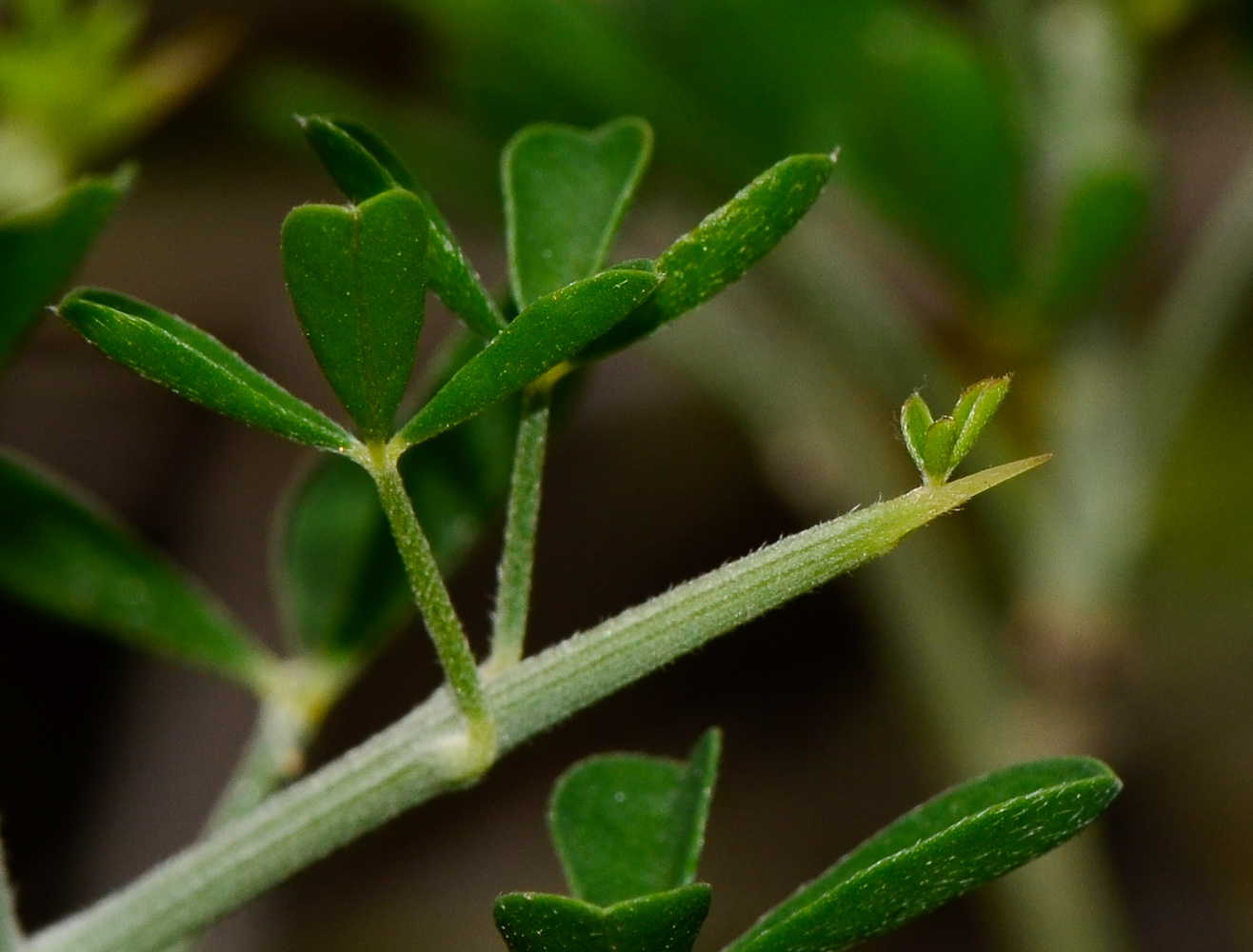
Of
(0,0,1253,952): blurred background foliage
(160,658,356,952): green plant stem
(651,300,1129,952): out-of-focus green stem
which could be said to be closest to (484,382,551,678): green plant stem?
(160,658,356,952): green plant stem

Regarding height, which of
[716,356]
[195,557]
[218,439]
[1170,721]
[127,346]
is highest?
[218,439]

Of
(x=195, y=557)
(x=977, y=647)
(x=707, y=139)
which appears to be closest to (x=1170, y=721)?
(x=977, y=647)

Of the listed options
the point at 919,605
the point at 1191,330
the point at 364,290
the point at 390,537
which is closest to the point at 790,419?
the point at 919,605

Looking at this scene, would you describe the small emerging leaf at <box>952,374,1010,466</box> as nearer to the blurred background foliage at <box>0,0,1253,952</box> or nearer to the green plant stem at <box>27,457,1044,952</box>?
the green plant stem at <box>27,457,1044,952</box>

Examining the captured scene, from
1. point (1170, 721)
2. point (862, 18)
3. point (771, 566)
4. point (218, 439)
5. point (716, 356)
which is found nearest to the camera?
point (771, 566)

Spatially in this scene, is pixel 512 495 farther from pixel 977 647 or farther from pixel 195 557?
pixel 195 557
